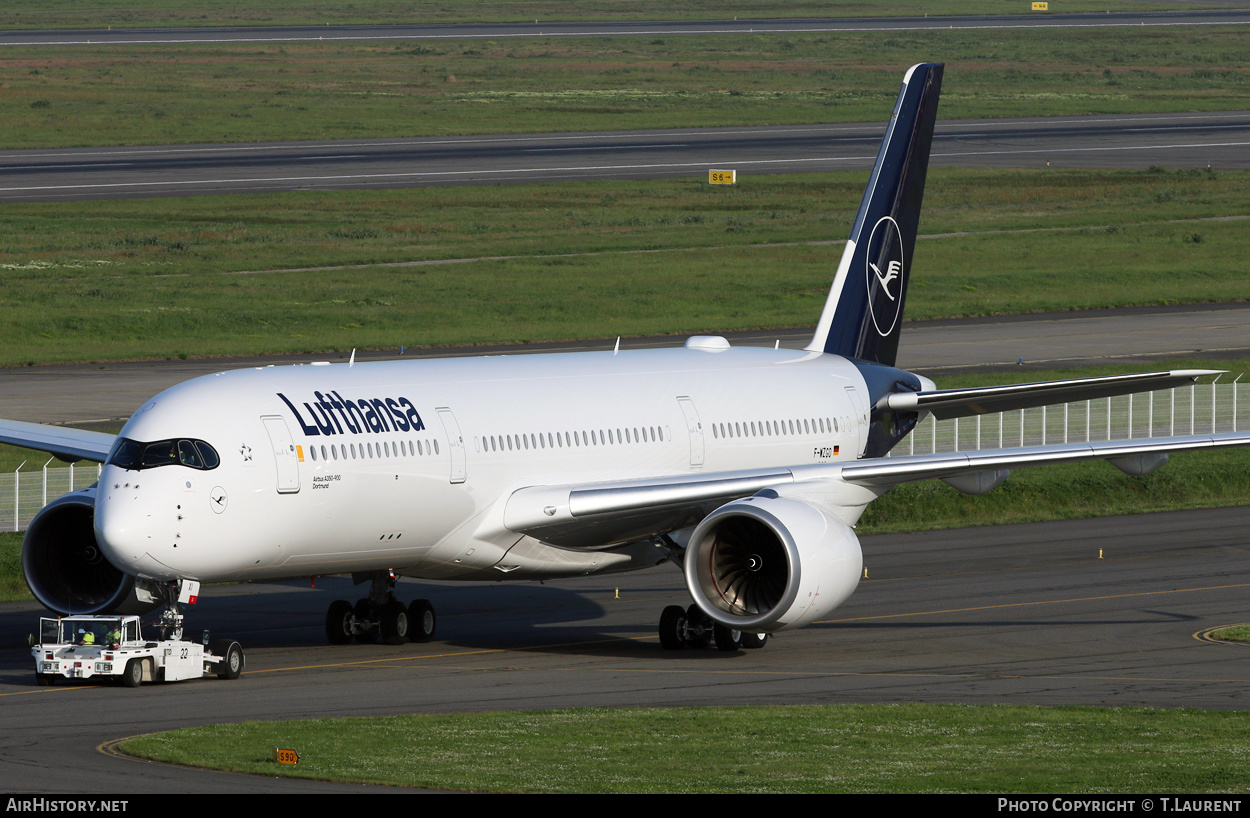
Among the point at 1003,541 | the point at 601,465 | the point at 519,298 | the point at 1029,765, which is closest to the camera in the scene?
the point at 1029,765

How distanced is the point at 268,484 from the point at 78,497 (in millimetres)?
5198

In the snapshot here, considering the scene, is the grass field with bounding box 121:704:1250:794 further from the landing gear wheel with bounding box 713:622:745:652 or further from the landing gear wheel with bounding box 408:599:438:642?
the landing gear wheel with bounding box 408:599:438:642

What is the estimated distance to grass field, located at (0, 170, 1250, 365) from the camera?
86.0 m

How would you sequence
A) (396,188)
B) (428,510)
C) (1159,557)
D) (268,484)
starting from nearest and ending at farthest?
(268,484), (428,510), (1159,557), (396,188)

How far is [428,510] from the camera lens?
1328 inches

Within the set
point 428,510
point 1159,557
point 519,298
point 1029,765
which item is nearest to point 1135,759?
point 1029,765

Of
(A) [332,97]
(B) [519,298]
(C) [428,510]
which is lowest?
(C) [428,510]

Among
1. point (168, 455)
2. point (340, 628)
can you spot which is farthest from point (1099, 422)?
point (168, 455)

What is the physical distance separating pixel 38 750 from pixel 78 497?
9.82 m

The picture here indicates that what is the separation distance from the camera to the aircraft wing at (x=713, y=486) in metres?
34.9

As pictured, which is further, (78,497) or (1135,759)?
(78,497)

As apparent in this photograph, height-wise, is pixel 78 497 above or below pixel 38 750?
above

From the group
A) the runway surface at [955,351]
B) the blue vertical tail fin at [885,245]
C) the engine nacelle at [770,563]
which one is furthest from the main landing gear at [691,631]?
the runway surface at [955,351]

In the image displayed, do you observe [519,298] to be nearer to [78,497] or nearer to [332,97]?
[78,497]
